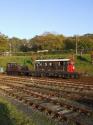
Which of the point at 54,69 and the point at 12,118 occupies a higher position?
the point at 54,69

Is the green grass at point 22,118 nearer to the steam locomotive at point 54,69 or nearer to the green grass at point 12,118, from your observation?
the green grass at point 12,118

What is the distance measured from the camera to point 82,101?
2052 cm

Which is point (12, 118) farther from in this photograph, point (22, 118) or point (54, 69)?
point (54, 69)

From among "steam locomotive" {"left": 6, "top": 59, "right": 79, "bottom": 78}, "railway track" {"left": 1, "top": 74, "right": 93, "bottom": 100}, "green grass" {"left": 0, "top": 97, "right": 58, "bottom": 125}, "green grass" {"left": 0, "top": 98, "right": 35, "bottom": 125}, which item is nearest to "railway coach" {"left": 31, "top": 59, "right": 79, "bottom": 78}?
"steam locomotive" {"left": 6, "top": 59, "right": 79, "bottom": 78}

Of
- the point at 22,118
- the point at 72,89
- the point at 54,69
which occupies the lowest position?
the point at 72,89

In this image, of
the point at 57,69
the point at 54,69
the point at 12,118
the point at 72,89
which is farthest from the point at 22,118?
the point at 54,69

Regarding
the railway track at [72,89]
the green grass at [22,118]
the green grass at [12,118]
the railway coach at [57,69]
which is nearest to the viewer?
the green grass at [12,118]

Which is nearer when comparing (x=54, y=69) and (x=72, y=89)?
(x=72, y=89)

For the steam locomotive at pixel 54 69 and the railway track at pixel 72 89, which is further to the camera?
the steam locomotive at pixel 54 69

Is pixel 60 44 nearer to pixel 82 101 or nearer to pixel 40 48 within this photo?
pixel 40 48

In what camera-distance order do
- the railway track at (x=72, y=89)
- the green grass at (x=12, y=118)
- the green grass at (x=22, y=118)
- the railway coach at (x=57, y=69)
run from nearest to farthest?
the green grass at (x=12, y=118) → the green grass at (x=22, y=118) → the railway track at (x=72, y=89) → the railway coach at (x=57, y=69)

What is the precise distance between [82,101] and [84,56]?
48.4 meters

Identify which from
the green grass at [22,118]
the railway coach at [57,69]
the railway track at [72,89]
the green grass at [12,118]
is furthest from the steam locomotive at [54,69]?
the green grass at [22,118]

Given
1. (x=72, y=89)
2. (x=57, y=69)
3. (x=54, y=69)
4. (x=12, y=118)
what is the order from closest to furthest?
(x=12, y=118) < (x=72, y=89) < (x=57, y=69) < (x=54, y=69)
